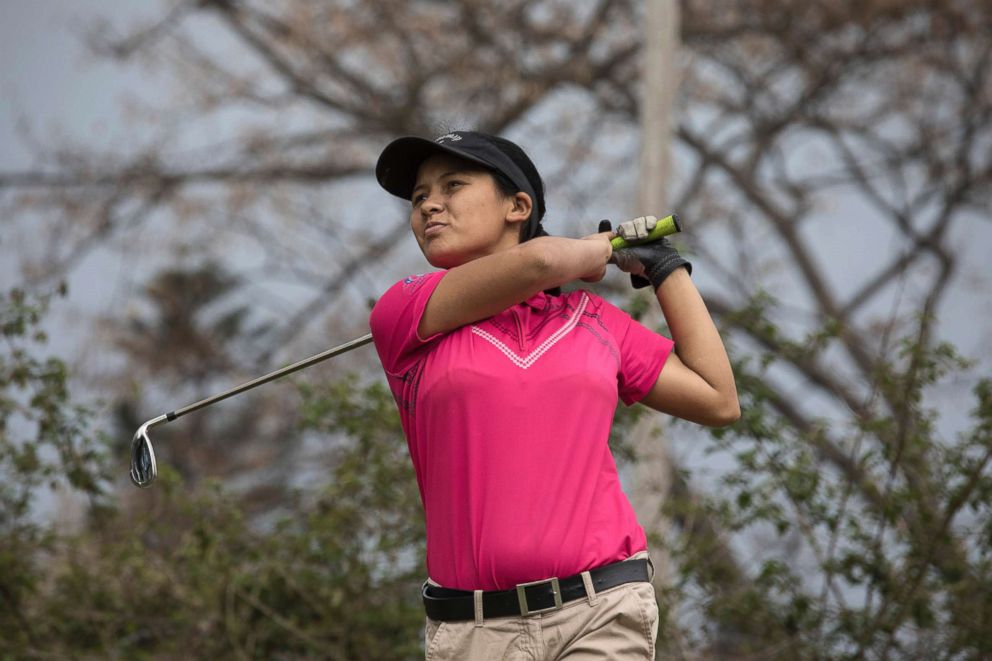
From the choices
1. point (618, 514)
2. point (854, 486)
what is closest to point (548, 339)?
point (618, 514)

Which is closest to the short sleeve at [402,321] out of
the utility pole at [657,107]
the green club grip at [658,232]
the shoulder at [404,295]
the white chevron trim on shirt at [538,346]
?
the shoulder at [404,295]

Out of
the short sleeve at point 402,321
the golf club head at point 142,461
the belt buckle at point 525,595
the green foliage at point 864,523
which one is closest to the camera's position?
the belt buckle at point 525,595

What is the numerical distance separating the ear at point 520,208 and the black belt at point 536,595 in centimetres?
72

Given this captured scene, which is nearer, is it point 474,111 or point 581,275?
point 581,275

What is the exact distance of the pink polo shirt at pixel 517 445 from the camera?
2.35 metres

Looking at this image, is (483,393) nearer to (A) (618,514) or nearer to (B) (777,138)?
(A) (618,514)

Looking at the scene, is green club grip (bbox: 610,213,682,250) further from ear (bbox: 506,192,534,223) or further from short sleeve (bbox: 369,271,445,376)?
short sleeve (bbox: 369,271,445,376)

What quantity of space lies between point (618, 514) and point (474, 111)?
9702 millimetres

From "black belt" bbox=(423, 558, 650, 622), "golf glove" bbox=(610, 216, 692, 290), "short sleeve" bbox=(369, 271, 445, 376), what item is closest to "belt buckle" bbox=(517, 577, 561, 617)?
"black belt" bbox=(423, 558, 650, 622)

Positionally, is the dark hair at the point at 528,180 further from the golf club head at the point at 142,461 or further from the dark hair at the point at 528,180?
the golf club head at the point at 142,461

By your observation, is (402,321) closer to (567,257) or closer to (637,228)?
(567,257)

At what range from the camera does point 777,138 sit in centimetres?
1309

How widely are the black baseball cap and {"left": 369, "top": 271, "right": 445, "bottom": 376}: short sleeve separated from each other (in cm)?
24

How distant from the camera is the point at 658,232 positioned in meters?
2.67
